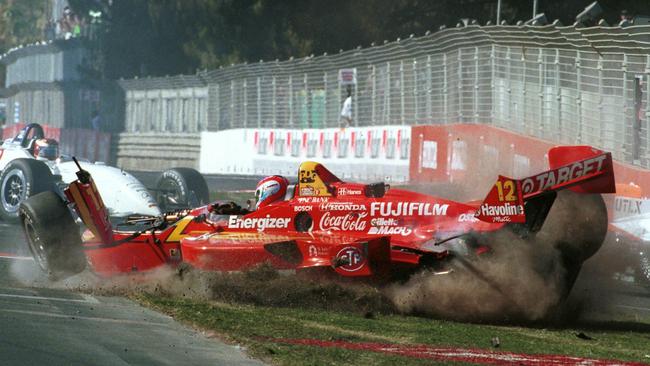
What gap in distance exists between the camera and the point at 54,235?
42.7ft

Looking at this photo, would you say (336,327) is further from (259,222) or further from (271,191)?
(271,191)

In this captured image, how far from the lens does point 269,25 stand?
4872cm

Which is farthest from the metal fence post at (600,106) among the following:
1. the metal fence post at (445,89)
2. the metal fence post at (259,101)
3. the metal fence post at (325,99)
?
the metal fence post at (259,101)

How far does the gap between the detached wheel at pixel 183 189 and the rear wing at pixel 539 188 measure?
321 inches

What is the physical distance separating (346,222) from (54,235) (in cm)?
330

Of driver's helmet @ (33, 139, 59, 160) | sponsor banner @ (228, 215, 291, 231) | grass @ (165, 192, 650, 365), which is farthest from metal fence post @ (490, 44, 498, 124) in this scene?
grass @ (165, 192, 650, 365)

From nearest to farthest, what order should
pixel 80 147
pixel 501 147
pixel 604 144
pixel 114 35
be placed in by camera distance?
pixel 604 144, pixel 501 147, pixel 80 147, pixel 114 35

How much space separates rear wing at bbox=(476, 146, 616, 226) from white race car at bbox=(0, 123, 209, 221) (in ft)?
26.2

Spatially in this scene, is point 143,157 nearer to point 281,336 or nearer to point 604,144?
point 604,144

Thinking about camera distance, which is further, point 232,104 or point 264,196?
point 232,104

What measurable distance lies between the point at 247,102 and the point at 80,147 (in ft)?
54.3

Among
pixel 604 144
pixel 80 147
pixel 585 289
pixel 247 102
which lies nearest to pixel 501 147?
pixel 604 144

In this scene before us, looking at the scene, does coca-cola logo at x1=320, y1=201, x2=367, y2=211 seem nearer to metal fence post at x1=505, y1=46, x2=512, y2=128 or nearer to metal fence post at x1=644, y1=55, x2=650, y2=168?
metal fence post at x1=644, y1=55, x2=650, y2=168

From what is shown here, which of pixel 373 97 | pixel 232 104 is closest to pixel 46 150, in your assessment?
pixel 373 97
